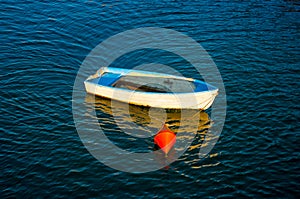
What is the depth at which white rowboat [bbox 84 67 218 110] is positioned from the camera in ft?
93.7

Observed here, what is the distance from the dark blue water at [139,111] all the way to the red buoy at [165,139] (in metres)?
1.11

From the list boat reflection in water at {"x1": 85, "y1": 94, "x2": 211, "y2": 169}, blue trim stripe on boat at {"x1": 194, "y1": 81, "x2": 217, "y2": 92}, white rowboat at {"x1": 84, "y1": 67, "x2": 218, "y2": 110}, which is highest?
blue trim stripe on boat at {"x1": 194, "y1": 81, "x2": 217, "y2": 92}

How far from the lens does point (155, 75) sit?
3130cm

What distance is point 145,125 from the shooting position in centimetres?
2822

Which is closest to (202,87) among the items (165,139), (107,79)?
(165,139)

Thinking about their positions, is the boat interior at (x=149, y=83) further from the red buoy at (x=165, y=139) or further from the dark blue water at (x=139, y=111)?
the red buoy at (x=165, y=139)

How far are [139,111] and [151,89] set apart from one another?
2.04 m

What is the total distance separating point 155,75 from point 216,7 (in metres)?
15.2

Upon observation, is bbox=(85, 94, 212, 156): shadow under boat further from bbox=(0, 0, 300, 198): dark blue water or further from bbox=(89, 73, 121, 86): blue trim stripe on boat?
bbox=(89, 73, 121, 86): blue trim stripe on boat

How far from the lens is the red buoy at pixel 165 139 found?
2520 centimetres

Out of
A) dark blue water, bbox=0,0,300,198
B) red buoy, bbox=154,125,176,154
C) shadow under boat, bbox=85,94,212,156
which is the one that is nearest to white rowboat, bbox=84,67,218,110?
shadow under boat, bbox=85,94,212,156

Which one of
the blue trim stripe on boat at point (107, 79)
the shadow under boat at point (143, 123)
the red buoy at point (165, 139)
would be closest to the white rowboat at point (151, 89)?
the blue trim stripe on boat at point (107, 79)

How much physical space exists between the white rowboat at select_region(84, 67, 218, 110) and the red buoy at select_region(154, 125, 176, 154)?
3683 mm

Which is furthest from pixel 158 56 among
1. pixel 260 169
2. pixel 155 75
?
pixel 260 169
